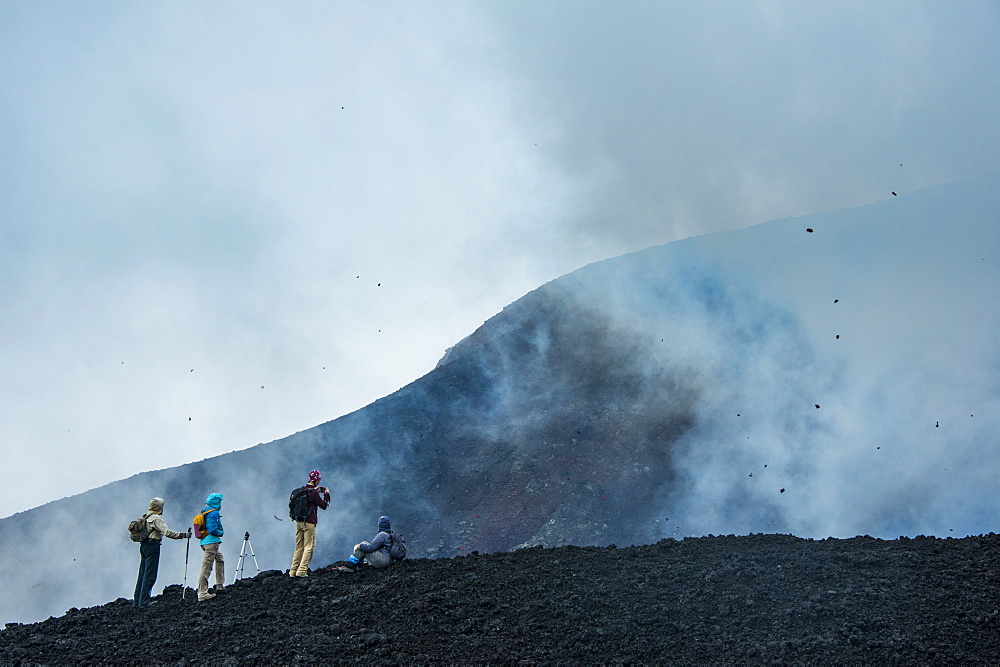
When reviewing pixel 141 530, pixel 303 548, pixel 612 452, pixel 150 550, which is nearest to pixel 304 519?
pixel 303 548

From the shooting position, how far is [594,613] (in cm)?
989

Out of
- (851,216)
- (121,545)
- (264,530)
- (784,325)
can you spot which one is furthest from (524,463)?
(851,216)

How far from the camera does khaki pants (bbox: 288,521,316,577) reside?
12227 millimetres

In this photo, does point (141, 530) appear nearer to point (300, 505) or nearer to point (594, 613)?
point (300, 505)

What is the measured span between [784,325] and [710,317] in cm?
351

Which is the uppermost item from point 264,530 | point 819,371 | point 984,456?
point 819,371

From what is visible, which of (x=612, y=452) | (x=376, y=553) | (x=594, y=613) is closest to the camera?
(x=594, y=613)

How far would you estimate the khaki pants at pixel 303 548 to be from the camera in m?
12.2

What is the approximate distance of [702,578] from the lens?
1094cm

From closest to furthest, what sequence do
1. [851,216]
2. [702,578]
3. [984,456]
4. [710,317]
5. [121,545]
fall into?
[702,578], [984,456], [121,545], [710,317], [851,216]

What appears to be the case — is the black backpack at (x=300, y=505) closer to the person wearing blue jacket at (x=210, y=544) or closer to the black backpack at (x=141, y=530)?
the person wearing blue jacket at (x=210, y=544)

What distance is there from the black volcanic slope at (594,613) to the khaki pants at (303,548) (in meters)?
0.28

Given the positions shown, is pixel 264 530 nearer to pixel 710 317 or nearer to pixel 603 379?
pixel 603 379

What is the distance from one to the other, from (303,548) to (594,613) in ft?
17.1
